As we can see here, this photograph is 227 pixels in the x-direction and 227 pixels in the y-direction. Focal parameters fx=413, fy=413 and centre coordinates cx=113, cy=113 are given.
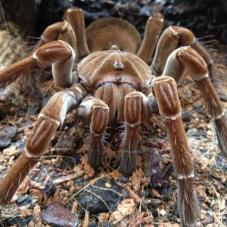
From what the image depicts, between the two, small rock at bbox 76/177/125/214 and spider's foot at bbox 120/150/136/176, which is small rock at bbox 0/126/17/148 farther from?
spider's foot at bbox 120/150/136/176

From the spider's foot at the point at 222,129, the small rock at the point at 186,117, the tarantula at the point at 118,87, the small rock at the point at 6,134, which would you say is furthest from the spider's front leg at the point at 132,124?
the small rock at the point at 6,134

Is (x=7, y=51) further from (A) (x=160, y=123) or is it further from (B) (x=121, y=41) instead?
(A) (x=160, y=123)

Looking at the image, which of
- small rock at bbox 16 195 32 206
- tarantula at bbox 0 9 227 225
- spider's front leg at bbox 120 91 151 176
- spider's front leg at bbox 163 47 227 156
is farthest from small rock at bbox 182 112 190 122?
small rock at bbox 16 195 32 206

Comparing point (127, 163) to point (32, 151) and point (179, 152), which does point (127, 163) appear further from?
point (32, 151)

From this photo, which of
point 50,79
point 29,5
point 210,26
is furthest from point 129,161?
point 210,26

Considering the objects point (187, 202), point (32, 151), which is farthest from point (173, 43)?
point (32, 151)

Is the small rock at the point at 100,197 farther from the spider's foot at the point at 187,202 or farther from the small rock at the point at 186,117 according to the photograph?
the small rock at the point at 186,117
